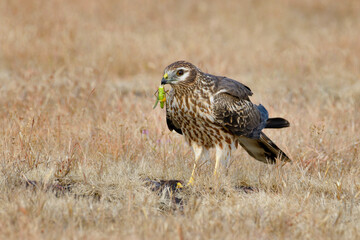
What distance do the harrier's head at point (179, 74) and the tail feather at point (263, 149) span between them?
50.2 inches

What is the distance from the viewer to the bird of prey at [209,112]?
5195mm

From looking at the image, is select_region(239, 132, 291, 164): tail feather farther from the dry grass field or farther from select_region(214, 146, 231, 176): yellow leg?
select_region(214, 146, 231, 176): yellow leg

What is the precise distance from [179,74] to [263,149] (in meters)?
1.56

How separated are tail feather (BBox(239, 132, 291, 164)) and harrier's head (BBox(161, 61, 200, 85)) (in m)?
1.27

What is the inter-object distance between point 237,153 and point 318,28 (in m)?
9.64

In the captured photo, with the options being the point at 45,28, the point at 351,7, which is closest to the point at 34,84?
the point at 45,28

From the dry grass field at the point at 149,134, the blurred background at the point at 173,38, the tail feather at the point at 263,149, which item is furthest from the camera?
the blurred background at the point at 173,38

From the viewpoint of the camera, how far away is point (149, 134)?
21.1ft

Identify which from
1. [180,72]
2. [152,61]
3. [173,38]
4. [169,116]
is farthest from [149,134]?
[173,38]

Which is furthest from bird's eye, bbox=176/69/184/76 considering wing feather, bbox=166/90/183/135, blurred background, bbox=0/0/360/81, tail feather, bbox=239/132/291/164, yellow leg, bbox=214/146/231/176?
blurred background, bbox=0/0/360/81

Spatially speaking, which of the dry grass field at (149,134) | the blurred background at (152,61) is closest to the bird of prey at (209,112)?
the dry grass field at (149,134)

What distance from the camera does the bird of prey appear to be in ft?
17.0

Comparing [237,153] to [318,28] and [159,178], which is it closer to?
[159,178]

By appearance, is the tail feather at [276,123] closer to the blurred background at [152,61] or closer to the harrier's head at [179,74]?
the blurred background at [152,61]
